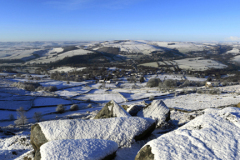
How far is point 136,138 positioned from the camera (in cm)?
1100

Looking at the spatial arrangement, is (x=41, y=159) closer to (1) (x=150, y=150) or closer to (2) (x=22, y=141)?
(1) (x=150, y=150)

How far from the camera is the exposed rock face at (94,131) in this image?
10.4m

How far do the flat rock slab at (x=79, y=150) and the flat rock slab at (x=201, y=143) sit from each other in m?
1.92

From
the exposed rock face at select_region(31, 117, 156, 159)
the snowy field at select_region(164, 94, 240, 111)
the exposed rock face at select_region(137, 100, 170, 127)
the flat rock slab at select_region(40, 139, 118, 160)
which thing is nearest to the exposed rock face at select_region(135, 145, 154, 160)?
the flat rock slab at select_region(40, 139, 118, 160)

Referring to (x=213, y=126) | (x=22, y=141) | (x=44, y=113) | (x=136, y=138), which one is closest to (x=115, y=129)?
(x=136, y=138)

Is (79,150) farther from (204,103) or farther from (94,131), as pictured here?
(204,103)

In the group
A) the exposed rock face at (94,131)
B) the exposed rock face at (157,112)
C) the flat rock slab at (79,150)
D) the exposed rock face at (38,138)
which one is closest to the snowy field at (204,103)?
the exposed rock face at (157,112)

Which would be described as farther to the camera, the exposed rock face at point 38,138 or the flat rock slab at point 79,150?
the exposed rock face at point 38,138

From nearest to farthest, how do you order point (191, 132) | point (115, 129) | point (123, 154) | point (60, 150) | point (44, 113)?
1. point (60, 150)
2. point (191, 132)
3. point (123, 154)
4. point (115, 129)
5. point (44, 113)

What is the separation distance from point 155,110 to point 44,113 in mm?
33290

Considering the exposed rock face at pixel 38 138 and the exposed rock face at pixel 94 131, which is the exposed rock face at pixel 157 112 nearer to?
the exposed rock face at pixel 94 131

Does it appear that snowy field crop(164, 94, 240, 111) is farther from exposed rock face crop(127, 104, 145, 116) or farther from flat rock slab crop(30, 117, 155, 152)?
flat rock slab crop(30, 117, 155, 152)

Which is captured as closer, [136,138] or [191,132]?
[191,132]

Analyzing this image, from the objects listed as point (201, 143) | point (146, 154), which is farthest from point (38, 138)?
point (201, 143)
